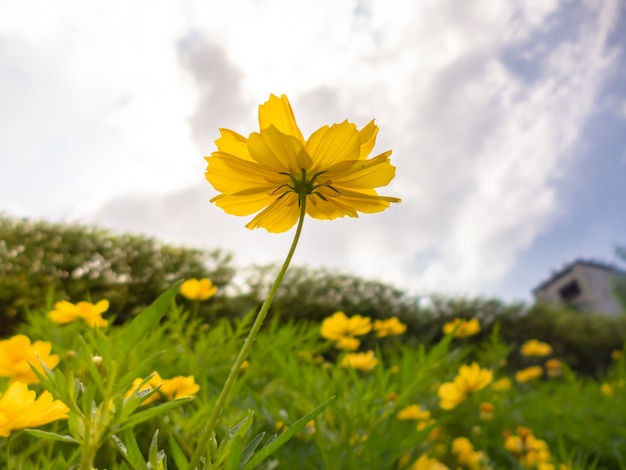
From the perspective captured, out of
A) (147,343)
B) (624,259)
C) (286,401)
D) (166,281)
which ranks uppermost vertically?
(624,259)

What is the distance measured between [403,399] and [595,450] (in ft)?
3.42

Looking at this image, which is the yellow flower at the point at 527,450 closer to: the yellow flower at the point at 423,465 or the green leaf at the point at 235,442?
the yellow flower at the point at 423,465

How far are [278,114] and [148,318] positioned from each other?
24 cm

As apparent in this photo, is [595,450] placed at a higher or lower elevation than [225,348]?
lower

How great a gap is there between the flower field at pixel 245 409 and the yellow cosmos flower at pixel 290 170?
0.17 meters

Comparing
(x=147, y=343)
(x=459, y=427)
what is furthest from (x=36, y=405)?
(x=459, y=427)

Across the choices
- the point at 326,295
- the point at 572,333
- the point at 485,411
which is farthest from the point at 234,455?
the point at 572,333

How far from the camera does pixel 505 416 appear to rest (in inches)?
69.1

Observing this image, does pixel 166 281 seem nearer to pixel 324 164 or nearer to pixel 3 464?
pixel 3 464

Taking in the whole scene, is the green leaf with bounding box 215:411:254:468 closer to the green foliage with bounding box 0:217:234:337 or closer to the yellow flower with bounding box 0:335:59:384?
the yellow flower with bounding box 0:335:59:384

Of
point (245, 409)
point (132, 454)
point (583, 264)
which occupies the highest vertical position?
point (583, 264)

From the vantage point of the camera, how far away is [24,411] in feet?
1.58

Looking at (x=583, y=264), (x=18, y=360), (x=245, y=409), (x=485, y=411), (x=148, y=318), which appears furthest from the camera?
(x=583, y=264)

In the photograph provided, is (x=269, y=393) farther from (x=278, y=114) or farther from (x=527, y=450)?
(x=278, y=114)
